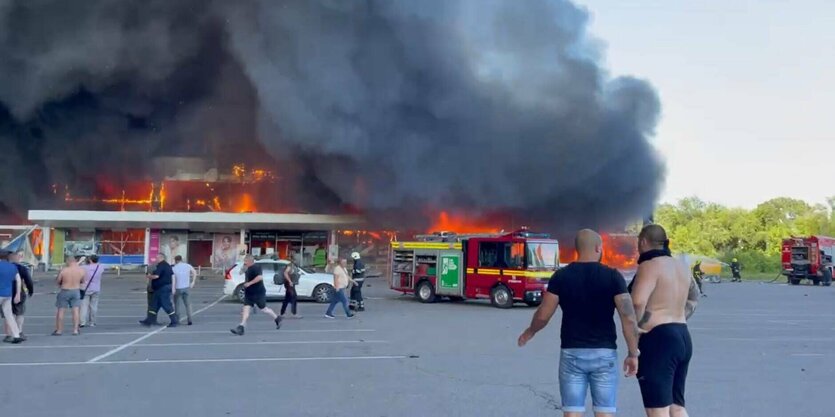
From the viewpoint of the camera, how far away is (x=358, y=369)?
8.35 m

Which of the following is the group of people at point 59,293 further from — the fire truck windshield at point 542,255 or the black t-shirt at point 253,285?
the fire truck windshield at point 542,255

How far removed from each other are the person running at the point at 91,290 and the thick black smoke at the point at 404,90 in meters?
18.1

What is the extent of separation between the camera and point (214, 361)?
8.93 meters

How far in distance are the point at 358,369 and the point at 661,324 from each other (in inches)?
176

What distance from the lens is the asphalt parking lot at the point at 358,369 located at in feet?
21.2

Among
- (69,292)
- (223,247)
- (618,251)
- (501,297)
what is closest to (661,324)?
(69,292)

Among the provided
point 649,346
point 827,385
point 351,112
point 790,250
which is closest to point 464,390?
point 649,346

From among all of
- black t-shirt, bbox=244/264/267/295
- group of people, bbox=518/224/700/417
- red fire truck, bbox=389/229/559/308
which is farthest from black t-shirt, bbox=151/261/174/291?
group of people, bbox=518/224/700/417

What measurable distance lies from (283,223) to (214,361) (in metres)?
26.1

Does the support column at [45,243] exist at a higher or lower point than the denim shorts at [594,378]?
higher

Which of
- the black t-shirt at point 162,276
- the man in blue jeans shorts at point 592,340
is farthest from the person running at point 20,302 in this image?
the man in blue jeans shorts at point 592,340

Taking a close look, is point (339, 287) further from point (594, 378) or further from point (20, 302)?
point (594, 378)

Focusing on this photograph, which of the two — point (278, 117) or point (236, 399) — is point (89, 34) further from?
point (236, 399)

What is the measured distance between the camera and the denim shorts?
442 centimetres
